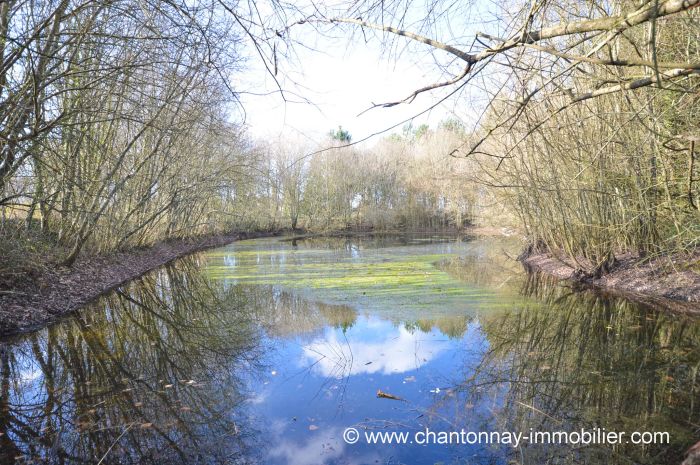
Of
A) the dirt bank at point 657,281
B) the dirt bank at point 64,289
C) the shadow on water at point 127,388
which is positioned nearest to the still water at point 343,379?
the shadow on water at point 127,388

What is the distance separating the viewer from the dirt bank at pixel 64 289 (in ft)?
24.3

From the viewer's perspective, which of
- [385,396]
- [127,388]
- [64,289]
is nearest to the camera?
[385,396]

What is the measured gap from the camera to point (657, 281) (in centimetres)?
959

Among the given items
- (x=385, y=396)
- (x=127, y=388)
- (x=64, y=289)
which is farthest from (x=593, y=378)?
(x=64, y=289)

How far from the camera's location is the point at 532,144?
1170 centimetres

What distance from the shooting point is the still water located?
3.67m

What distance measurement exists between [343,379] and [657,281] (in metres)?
8.05

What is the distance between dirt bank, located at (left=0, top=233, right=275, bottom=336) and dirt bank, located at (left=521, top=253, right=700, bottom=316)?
11.2m

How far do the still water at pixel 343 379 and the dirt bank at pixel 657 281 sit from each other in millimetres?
783

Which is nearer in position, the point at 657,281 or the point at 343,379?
the point at 343,379

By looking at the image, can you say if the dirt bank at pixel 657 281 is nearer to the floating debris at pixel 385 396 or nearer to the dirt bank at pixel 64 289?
the floating debris at pixel 385 396

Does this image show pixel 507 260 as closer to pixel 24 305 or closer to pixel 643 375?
pixel 643 375

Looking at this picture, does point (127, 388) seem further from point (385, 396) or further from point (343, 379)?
point (385, 396)

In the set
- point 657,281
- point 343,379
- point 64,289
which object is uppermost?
point 64,289
